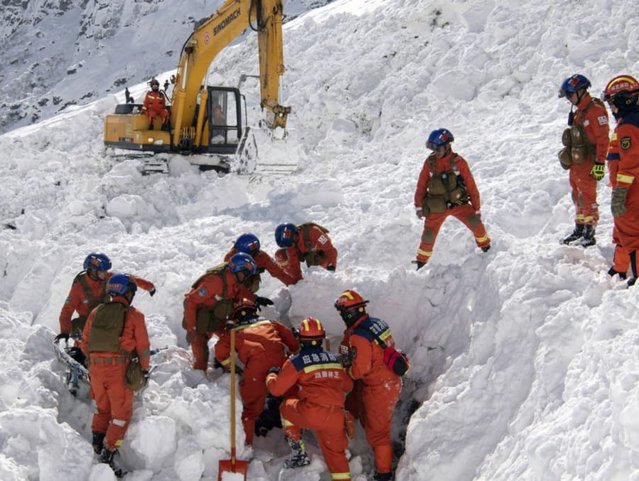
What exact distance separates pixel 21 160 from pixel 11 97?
24720 millimetres

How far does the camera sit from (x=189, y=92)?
1267 cm

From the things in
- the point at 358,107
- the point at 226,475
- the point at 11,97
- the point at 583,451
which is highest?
the point at 11,97

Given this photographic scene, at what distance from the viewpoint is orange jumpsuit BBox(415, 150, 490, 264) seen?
21.5 ft

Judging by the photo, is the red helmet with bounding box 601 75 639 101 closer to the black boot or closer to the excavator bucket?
the black boot

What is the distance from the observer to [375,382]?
533 centimetres

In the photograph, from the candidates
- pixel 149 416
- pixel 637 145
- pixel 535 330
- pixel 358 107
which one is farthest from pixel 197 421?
pixel 358 107

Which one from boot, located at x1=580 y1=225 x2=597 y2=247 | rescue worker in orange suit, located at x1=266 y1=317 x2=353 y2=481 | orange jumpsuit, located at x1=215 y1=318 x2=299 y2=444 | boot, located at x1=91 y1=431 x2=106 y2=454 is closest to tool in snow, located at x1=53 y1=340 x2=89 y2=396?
boot, located at x1=91 y1=431 x2=106 y2=454

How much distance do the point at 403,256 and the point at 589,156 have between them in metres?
2.23

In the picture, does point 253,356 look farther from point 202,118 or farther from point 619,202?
point 202,118

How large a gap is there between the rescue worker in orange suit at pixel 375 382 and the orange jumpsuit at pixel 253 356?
73 centimetres

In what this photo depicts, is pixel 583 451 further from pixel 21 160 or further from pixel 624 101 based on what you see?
pixel 21 160

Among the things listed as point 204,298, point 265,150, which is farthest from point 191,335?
point 265,150

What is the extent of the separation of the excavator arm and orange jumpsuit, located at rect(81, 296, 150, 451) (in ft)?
21.8

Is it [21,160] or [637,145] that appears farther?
[21,160]
